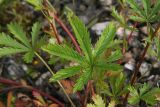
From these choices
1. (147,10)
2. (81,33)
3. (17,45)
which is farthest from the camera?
(17,45)

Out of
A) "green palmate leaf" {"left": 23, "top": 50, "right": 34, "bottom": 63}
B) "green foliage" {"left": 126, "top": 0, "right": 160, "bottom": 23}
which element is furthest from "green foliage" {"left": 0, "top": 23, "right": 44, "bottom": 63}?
"green foliage" {"left": 126, "top": 0, "right": 160, "bottom": 23}

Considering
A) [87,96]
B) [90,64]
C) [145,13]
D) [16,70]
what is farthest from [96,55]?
[16,70]

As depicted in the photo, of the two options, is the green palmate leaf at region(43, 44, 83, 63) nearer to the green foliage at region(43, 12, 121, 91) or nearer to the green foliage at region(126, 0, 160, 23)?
the green foliage at region(43, 12, 121, 91)

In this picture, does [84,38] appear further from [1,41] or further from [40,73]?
[40,73]

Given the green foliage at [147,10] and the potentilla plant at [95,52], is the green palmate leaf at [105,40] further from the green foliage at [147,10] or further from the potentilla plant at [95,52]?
the green foliage at [147,10]

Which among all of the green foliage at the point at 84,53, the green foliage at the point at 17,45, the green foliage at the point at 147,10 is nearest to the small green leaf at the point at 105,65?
the green foliage at the point at 84,53

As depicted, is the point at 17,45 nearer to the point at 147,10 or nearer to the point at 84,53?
the point at 84,53

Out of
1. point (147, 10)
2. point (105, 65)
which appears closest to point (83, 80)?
point (105, 65)
